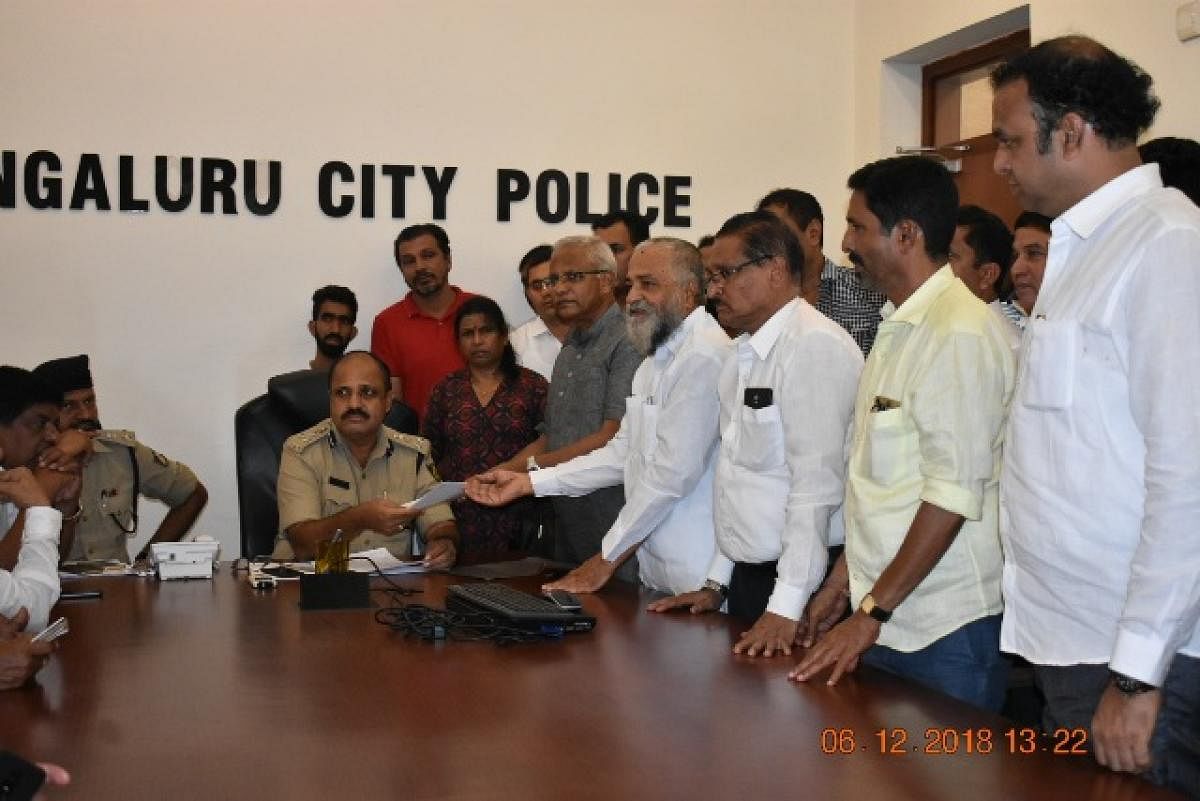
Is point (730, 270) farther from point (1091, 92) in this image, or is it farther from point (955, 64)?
point (955, 64)

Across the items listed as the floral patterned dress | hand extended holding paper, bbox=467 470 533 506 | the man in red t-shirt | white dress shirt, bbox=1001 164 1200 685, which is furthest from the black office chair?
white dress shirt, bbox=1001 164 1200 685

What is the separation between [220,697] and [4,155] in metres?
4.58

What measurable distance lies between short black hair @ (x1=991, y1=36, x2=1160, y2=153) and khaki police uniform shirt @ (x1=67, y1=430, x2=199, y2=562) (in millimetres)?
3461

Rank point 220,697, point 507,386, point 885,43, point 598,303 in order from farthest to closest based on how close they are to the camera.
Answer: point 885,43
point 507,386
point 598,303
point 220,697

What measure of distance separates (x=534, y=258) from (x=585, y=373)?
1.96m

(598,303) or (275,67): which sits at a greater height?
(275,67)

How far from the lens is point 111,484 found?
4617 millimetres

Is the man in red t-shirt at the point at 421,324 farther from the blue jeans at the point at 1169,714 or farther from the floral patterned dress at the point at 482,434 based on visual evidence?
the blue jeans at the point at 1169,714

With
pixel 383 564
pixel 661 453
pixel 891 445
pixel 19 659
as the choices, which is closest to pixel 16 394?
pixel 383 564

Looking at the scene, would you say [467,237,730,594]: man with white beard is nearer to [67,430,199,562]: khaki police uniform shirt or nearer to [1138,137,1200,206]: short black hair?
[1138,137,1200,206]: short black hair

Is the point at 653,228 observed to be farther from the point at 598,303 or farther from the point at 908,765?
the point at 908,765

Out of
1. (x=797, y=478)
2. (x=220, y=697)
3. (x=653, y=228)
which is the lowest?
(x=220, y=697)

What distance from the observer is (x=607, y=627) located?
2.82 m

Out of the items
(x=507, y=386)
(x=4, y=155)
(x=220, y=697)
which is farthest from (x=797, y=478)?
(x=4, y=155)
